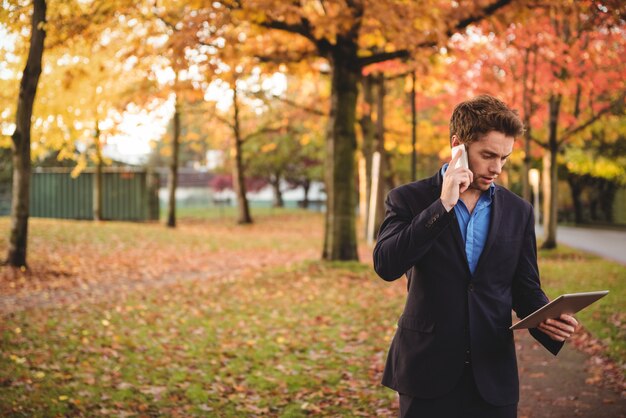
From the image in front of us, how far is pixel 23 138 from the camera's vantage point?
500 inches

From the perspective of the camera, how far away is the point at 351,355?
26.8 feet

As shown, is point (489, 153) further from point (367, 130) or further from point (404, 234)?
point (367, 130)

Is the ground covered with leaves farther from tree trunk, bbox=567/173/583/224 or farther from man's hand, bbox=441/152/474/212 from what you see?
tree trunk, bbox=567/173/583/224

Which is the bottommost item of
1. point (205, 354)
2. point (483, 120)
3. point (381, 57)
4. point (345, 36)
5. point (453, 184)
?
point (205, 354)

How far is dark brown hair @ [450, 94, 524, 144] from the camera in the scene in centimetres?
286

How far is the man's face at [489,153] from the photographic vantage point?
287cm

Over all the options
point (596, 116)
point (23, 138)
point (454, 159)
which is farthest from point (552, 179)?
point (454, 159)

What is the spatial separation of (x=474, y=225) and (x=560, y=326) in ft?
1.96

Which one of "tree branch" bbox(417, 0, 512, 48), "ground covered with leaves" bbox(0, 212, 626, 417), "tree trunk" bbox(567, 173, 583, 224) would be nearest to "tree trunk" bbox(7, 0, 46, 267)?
"ground covered with leaves" bbox(0, 212, 626, 417)

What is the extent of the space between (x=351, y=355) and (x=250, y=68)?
9300 millimetres

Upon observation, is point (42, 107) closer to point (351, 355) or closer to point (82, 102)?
point (82, 102)

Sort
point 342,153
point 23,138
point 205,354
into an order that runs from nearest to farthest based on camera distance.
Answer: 1. point 205,354
2. point 23,138
3. point 342,153

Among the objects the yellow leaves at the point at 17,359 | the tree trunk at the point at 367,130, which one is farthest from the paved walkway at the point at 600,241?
the yellow leaves at the point at 17,359

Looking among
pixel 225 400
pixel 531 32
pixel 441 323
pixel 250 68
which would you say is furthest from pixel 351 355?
pixel 531 32
